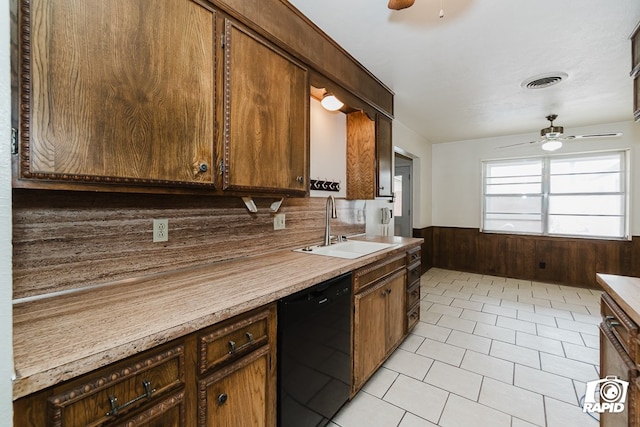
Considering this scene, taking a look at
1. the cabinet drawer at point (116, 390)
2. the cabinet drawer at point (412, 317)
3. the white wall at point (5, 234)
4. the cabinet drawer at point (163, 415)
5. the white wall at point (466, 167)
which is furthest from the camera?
the white wall at point (466, 167)

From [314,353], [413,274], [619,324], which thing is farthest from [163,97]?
[413,274]

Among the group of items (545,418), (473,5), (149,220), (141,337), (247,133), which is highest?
(473,5)

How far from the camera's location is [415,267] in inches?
105

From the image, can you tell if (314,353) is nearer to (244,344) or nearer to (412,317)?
(244,344)

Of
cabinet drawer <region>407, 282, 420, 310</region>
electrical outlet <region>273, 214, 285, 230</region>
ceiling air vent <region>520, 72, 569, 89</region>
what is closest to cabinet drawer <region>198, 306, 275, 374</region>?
electrical outlet <region>273, 214, 285, 230</region>

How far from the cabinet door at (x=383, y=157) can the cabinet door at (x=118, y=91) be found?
1847 millimetres

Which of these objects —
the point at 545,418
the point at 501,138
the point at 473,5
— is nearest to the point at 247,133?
the point at 473,5

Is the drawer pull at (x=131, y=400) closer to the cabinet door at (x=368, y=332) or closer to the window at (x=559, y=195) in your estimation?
the cabinet door at (x=368, y=332)

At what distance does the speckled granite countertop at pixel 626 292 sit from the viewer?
1.07m

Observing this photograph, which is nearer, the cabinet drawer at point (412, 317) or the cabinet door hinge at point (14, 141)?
the cabinet door hinge at point (14, 141)

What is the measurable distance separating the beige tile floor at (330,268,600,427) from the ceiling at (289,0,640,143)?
2.43 m

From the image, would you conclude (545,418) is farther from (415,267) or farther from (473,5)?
(473,5)

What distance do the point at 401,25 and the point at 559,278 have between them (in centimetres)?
474

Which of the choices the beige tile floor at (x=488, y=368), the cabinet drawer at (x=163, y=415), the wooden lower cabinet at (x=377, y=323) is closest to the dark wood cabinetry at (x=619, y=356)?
the beige tile floor at (x=488, y=368)
